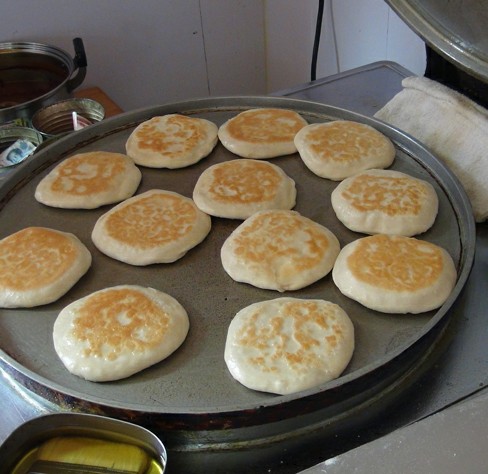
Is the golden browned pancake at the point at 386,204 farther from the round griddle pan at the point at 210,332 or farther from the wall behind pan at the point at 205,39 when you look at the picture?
the wall behind pan at the point at 205,39

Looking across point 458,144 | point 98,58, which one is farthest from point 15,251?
point 98,58

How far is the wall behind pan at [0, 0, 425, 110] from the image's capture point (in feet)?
7.09

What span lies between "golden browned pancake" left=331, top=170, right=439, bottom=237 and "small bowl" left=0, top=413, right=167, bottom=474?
0.66m

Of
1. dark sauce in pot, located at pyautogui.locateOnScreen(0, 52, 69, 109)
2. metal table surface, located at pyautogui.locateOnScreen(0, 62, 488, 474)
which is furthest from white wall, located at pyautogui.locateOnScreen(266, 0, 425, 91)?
dark sauce in pot, located at pyautogui.locateOnScreen(0, 52, 69, 109)

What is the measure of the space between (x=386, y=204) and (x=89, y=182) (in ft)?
2.29

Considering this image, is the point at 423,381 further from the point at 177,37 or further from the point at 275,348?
the point at 177,37

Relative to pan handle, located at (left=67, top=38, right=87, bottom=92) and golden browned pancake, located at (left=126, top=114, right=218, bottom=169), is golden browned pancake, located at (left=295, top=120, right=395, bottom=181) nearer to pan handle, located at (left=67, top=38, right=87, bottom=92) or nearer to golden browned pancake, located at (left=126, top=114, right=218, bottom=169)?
golden browned pancake, located at (left=126, top=114, right=218, bottom=169)

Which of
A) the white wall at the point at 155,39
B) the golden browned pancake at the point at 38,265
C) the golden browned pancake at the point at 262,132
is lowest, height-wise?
the white wall at the point at 155,39

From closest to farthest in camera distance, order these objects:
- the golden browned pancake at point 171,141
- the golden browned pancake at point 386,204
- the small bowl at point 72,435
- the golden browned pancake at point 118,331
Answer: the small bowl at point 72,435, the golden browned pancake at point 118,331, the golden browned pancake at point 386,204, the golden browned pancake at point 171,141

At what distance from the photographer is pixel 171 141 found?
1.55 metres

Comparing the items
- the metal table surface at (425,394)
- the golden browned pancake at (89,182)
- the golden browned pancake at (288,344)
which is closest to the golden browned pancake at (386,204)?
the metal table surface at (425,394)

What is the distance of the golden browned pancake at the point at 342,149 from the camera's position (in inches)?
57.4

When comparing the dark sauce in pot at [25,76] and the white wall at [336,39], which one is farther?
the dark sauce in pot at [25,76]

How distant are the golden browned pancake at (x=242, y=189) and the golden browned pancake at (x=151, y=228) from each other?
36 mm
